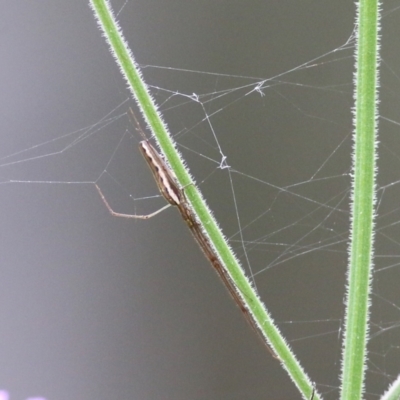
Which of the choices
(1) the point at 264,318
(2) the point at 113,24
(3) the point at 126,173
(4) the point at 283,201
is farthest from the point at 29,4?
(1) the point at 264,318

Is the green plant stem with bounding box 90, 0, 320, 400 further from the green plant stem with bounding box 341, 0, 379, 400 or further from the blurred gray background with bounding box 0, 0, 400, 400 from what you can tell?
Answer: the blurred gray background with bounding box 0, 0, 400, 400

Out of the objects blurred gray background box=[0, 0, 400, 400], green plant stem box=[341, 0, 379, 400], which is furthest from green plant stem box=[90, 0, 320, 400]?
blurred gray background box=[0, 0, 400, 400]

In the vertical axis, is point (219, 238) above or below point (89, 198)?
below

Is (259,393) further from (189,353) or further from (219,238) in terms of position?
(219,238)

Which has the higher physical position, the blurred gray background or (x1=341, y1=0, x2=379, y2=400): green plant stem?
the blurred gray background

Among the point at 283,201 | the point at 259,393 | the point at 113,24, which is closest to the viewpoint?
the point at 113,24

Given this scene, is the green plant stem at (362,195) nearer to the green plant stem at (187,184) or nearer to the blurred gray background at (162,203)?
the green plant stem at (187,184)
